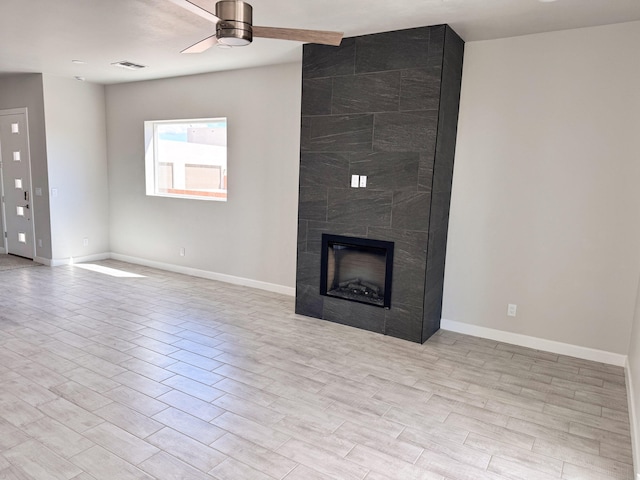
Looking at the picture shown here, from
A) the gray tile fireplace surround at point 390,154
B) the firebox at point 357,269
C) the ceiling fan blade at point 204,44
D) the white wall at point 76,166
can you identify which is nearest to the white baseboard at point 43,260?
the white wall at point 76,166

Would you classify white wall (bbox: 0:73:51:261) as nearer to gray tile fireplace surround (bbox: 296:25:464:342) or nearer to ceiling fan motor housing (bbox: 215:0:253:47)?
gray tile fireplace surround (bbox: 296:25:464:342)

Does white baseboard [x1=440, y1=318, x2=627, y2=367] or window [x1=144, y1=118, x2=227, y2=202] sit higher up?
window [x1=144, y1=118, x2=227, y2=202]

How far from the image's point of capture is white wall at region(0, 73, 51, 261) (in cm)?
609

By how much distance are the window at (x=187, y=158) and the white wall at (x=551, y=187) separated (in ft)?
10.6

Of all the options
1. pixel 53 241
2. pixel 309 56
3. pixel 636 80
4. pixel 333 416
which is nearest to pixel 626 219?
pixel 636 80

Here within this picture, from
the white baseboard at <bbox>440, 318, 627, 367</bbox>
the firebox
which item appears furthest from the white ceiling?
the white baseboard at <bbox>440, 318, 627, 367</bbox>

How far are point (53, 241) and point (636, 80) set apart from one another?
7207 millimetres

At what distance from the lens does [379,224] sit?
3982 millimetres

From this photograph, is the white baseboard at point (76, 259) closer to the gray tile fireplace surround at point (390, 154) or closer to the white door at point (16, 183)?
the white door at point (16, 183)

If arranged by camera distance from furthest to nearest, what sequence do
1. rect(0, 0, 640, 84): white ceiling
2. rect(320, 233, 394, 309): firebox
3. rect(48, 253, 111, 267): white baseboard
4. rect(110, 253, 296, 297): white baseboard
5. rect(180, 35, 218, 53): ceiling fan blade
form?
rect(48, 253, 111, 267): white baseboard, rect(110, 253, 296, 297): white baseboard, rect(320, 233, 394, 309): firebox, rect(0, 0, 640, 84): white ceiling, rect(180, 35, 218, 53): ceiling fan blade

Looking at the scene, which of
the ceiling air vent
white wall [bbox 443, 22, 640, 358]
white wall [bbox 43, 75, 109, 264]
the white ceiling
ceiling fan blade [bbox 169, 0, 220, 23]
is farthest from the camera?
white wall [bbox 43, 75, 109, 264]

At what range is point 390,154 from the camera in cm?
385

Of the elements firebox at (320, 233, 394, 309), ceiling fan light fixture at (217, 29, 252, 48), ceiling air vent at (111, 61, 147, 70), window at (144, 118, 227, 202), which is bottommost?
firebox at (320, 233, 394, 309)

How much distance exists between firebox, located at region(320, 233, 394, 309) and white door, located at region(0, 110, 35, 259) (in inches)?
197
